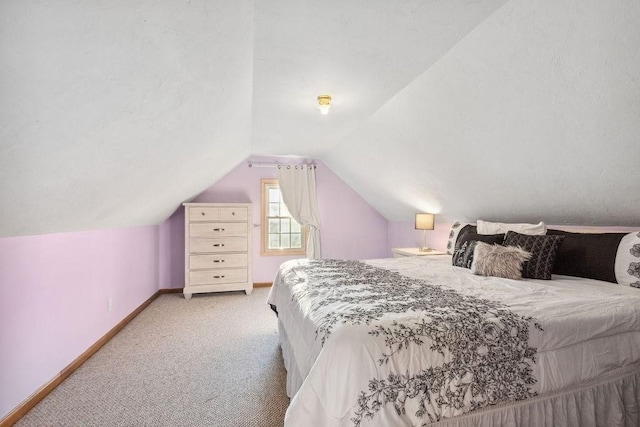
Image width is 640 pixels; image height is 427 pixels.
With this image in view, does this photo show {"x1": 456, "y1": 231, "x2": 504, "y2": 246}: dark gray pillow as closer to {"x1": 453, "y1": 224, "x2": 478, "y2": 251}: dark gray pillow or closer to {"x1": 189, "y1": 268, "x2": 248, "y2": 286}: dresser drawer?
{"x1": 453, "y1": 224, "x2": 478, "y2": 251}: dark gray pillow

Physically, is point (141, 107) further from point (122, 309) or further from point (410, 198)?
point (410, 198)

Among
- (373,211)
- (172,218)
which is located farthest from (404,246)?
(172,218)

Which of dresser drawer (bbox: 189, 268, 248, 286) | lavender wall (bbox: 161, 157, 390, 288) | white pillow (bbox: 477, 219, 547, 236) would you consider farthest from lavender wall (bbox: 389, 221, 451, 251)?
dresser drawer (bbox: 189, 268, 248, 286)

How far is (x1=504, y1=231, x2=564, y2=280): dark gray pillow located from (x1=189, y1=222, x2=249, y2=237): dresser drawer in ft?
11.2

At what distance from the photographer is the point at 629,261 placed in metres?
2.19

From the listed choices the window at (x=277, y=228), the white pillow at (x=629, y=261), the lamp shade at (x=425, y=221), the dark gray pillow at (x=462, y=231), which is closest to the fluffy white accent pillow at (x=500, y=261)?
the white pillow at (x=629, y=261)

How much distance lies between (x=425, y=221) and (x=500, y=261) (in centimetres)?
177

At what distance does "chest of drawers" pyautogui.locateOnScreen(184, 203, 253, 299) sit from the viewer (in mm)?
4543

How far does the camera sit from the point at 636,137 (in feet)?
6.18

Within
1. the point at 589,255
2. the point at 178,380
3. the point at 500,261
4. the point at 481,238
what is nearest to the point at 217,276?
the point at 178,380

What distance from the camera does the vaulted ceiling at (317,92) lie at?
48.1 inches

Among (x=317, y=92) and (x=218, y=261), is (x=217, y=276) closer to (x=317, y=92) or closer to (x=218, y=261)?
(x=218, y=261)

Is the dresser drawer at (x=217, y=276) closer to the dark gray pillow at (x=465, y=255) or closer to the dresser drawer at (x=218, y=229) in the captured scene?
the dresser drawer at (x=218, y=229)

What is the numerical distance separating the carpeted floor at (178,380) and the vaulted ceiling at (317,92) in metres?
1.09
